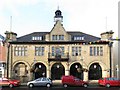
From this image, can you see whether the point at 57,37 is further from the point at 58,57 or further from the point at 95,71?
the point at 95,71

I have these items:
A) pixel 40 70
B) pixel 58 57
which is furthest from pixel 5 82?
pixel 58 57

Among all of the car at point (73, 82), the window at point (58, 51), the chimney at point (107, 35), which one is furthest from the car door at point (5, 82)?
the chimney at point (107, 35)

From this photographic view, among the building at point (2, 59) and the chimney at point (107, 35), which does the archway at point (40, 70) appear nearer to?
the building at point (2, 59)

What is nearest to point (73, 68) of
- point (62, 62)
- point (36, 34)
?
point (62, 62)

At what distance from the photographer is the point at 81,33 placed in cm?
4644

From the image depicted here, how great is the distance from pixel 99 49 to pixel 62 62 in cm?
744

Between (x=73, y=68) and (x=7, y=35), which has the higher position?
(x=7, y=35)

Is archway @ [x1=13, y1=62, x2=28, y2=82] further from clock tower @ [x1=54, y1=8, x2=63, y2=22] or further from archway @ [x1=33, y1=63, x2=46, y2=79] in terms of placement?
clock tower @ [x1=54, y1=8, x2=63, y2=22]

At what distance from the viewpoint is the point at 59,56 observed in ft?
143

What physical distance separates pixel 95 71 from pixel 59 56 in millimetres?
7573

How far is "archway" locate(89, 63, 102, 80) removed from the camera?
44.3 m

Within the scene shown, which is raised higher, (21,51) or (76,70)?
(21,51)

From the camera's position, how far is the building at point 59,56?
43.5 metres

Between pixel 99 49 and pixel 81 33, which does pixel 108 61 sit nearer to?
pixel 99 49
